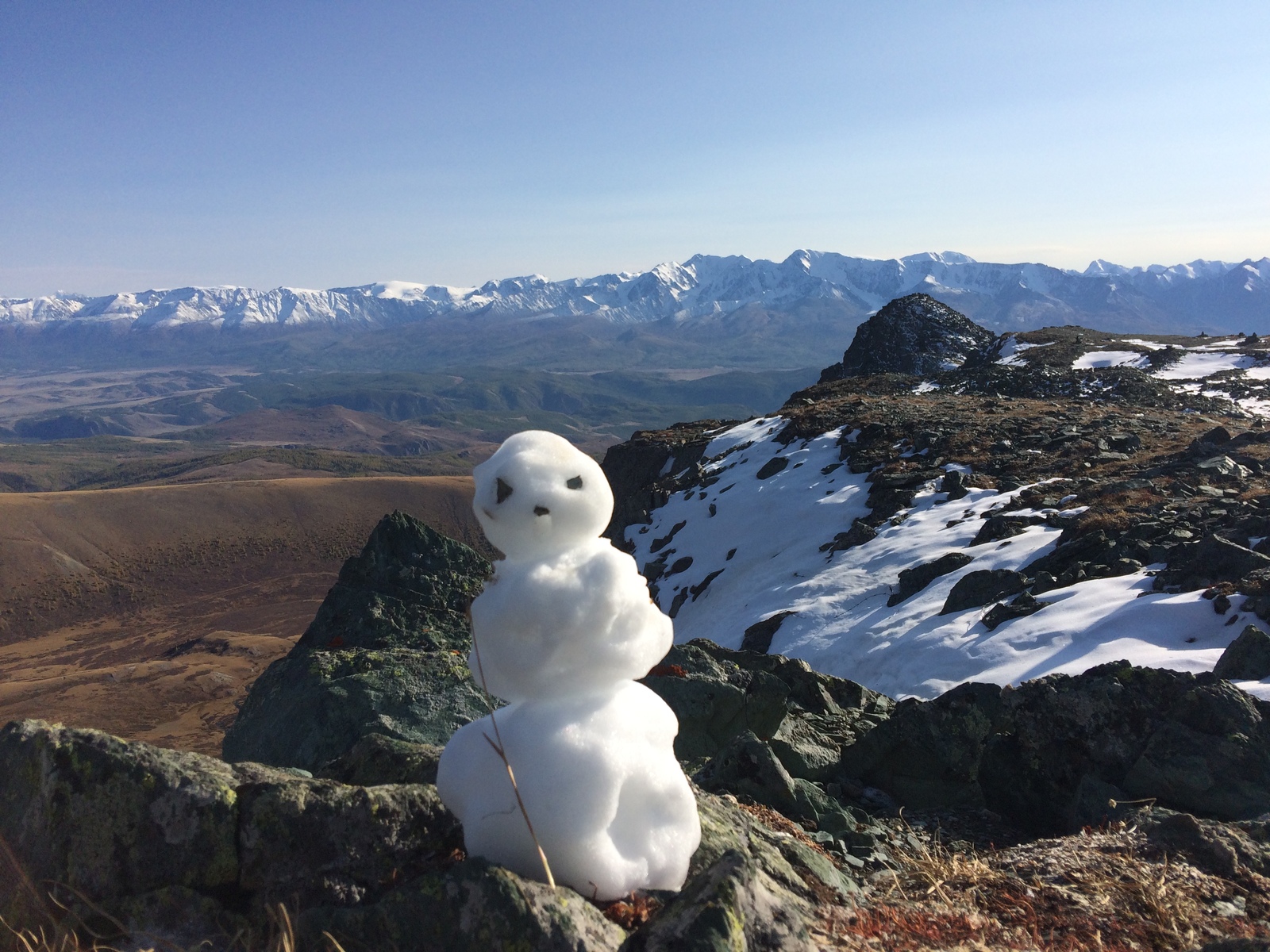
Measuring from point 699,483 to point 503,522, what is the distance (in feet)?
90.8

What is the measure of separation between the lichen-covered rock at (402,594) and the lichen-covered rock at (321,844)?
18.8ft

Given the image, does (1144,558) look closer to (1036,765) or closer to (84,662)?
(1036,765)

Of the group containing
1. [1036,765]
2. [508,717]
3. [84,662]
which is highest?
[508,717]

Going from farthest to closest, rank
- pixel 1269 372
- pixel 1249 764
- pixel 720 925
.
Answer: pixel 1269 372 → pixel 1249 764 → pixel 720 925

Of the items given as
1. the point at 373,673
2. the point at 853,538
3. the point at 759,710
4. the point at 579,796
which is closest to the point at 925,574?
the point at 853,538

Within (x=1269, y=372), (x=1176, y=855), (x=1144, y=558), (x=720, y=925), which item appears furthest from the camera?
(x=1269, y=372)

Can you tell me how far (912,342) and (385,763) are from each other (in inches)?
2548

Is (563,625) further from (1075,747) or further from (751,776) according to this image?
(1075,747)

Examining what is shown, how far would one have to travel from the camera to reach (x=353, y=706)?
747cm

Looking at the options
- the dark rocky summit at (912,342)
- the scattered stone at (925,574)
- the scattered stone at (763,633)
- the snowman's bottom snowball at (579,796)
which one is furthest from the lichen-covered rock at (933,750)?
the dark rocky summit at (912,342)

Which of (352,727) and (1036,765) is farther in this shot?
(352,727)

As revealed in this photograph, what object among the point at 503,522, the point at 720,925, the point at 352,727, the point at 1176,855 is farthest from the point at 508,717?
the point at 1176,855

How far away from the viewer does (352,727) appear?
727 centimetres

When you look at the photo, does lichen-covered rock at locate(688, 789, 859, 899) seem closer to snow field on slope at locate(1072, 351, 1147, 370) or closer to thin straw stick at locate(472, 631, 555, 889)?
thin straw stick at locate(472, 631, 555, 889)
